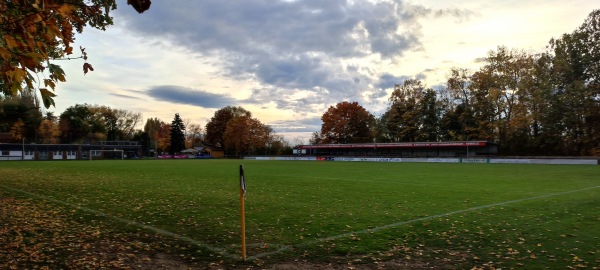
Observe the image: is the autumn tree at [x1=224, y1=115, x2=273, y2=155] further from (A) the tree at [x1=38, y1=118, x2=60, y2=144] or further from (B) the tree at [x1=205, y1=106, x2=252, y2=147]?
(A) the tree at [x1=38, y1=118, x2=60, y2=144]

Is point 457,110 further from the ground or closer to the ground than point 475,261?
further from the ground

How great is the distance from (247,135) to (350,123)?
29.3m

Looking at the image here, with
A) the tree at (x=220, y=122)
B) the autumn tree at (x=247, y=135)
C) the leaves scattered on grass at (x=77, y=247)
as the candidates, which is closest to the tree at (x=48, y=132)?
the tree at (x=220, y=122)

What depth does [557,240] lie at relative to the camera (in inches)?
300

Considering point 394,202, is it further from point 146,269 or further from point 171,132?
point 171,132

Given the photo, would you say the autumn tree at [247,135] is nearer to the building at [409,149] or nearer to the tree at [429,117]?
the building at [409,149]

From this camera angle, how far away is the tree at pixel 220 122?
116m

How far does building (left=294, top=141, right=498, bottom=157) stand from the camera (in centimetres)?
6350

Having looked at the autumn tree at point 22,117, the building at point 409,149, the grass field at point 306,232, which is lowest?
the grass field at point 306,232

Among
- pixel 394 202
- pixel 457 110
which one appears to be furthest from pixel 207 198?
pixel 457 110

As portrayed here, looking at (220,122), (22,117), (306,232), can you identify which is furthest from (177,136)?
(306,232)

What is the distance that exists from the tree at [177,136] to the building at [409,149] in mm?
40389

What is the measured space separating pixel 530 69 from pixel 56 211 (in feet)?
218

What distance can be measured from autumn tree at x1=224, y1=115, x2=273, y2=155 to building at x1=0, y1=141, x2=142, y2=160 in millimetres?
26487
